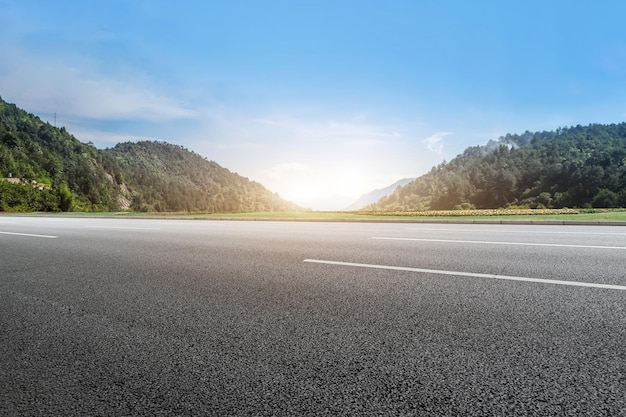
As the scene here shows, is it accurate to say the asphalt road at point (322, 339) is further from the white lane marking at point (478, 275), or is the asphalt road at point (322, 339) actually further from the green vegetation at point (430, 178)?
the green vegetation at point (430, 178)

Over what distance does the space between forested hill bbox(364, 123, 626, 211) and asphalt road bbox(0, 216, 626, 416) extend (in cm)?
4591

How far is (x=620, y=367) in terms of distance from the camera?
2.25 metres

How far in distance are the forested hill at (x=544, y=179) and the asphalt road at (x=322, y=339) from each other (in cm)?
4591

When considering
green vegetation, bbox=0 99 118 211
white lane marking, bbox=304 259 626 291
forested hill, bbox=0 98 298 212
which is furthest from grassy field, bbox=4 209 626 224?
forested hill, bbox=0 98 298 212

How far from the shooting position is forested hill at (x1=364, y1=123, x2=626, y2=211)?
63250mm

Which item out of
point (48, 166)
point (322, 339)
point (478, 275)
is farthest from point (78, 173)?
point (322, 339)

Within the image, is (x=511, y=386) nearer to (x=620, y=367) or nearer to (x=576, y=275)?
(x=620, y=367)

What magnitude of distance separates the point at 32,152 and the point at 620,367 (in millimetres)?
144162

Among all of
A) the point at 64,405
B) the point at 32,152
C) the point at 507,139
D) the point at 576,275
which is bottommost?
the point at 64,405

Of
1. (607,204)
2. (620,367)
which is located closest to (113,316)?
(620,367)

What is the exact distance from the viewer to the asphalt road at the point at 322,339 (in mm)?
2020

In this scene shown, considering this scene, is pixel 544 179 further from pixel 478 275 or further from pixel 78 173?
pixel 78 173

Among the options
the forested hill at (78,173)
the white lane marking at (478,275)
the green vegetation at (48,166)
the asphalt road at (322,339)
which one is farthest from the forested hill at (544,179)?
the forested hill at (78,173)

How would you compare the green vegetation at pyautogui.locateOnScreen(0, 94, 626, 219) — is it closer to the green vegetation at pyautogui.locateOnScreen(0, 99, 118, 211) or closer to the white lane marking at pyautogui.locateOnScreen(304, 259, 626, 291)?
the green vegetation at pyautogui.locateOnScreen(0, 99, 118, 211)
